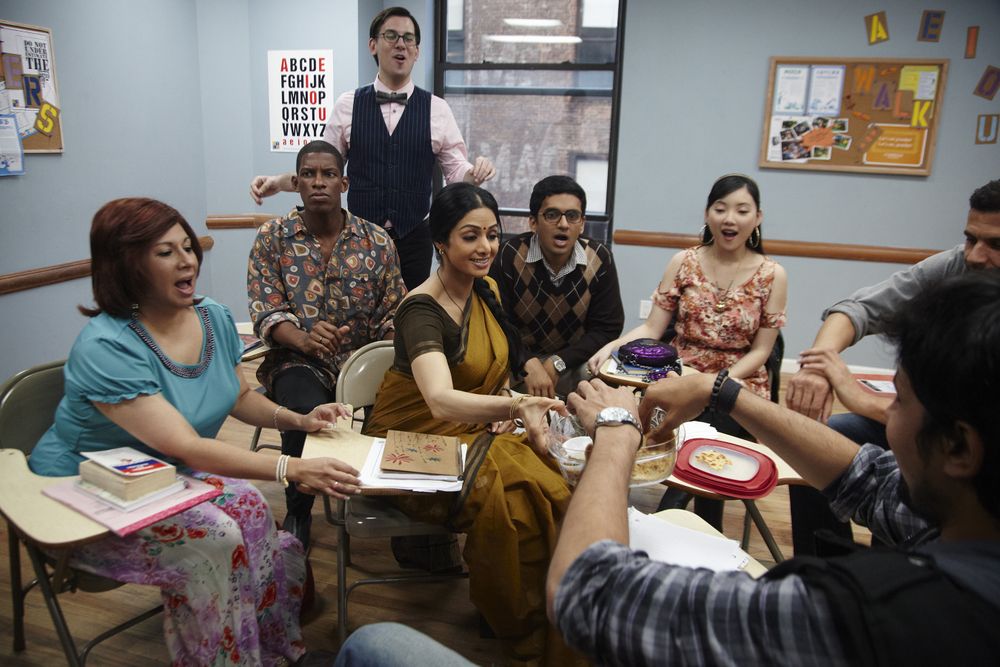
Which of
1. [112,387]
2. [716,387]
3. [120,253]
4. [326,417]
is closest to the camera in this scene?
[716,387]

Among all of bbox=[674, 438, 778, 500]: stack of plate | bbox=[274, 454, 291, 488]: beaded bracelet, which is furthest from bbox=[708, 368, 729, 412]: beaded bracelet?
bbox=[274, 454, 291, 488]: beaded bracelet

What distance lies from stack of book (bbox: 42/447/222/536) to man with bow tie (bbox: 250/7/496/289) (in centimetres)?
196

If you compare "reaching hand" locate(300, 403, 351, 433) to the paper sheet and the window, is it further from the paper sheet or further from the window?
the window

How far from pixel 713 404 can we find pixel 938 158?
4045mm

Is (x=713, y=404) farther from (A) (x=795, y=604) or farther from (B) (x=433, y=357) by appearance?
(B) (x=433, y=357)

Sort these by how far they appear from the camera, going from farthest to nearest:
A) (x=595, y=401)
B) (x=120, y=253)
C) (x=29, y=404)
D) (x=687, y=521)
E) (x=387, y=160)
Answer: (x=387, y=160) → (x=29, y=404) → (x=120, y=253) → (x=687, y=521) → (x=595, y=401)

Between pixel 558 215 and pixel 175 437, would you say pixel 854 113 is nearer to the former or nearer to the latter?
pixel 558 215

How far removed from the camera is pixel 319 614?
7.53 feet

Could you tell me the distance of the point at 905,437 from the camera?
0.87 m

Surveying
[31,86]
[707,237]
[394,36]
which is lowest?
[707,237]

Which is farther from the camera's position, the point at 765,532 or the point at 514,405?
the point at 765,532

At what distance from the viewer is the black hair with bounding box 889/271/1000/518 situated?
755 millimetres

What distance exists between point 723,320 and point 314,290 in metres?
1.59

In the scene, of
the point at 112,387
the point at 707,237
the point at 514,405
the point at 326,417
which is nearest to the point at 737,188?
the point at 707,237
